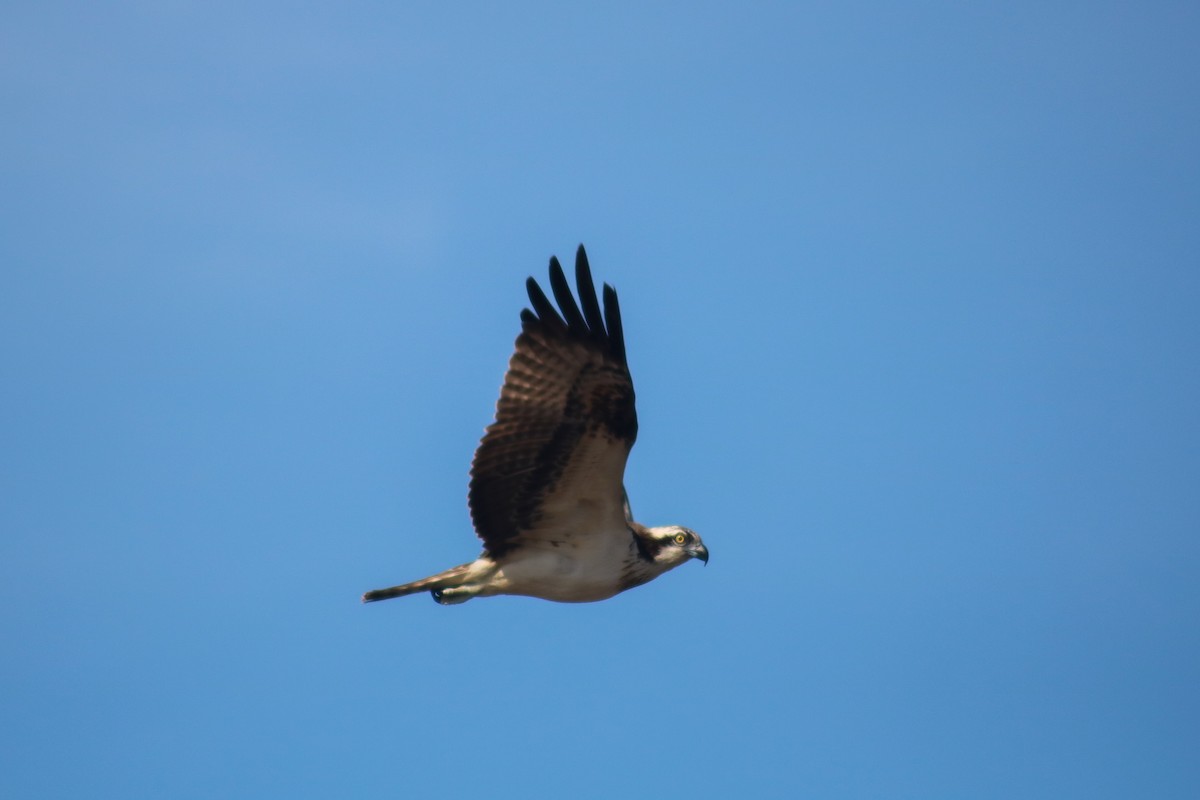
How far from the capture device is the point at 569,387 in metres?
11.3

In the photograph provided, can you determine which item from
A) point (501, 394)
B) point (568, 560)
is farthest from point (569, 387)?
point (568, 560)

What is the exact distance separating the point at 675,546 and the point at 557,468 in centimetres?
128

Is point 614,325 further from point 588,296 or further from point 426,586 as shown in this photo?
point 426,586

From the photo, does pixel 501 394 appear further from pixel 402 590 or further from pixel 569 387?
pixel 402 590

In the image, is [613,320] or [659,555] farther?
[659,555]

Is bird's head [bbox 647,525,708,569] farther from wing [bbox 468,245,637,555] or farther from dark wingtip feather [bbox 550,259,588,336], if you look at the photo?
dark wingtip feather [bbox 550,259,588,336]

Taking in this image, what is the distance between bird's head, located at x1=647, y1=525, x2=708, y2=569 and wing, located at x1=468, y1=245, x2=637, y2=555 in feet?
2.15

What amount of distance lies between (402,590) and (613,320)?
2.48 meters

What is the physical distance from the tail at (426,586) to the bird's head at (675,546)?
1476mm

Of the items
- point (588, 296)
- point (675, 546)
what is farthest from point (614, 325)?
point (675, 546)

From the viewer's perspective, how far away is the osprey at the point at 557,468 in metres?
11.2

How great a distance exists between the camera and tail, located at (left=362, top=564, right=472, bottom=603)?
11.3m

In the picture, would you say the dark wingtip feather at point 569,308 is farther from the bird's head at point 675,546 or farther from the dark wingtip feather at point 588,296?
the bird's head at point 675,546

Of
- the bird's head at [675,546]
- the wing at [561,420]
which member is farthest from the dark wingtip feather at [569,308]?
the bird's head at [675,546]
